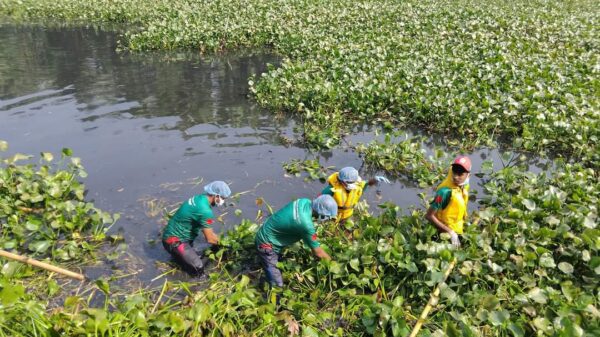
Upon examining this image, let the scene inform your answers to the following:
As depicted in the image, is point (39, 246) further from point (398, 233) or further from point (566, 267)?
point (566, 267)

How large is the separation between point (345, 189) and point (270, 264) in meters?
1.49

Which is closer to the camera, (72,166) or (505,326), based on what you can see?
(505,326)

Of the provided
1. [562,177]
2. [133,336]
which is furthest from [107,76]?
[562,177]

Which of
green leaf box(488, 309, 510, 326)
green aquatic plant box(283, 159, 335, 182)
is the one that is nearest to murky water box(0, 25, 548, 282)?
green aquatic plant box(283, 159, 335, 182)

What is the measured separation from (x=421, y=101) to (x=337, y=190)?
505cm

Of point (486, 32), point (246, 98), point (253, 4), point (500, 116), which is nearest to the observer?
point (500, 116)

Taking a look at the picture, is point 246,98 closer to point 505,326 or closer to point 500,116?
point 500,116

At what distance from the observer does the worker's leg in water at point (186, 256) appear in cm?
553

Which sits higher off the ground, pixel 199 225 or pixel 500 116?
pixel 500 116

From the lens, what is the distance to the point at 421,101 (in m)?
9.95

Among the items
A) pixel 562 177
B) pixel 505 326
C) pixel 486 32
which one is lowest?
pixel 505 326

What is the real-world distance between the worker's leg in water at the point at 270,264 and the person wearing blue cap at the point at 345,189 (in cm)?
127

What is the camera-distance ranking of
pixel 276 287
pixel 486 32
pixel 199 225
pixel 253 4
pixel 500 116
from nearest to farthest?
pixel 276 287 → pixel 199 225 → pixel 500 116 → pixel 486 32 → pixel 253 4

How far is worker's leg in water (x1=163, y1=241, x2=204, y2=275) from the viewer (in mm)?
5527
